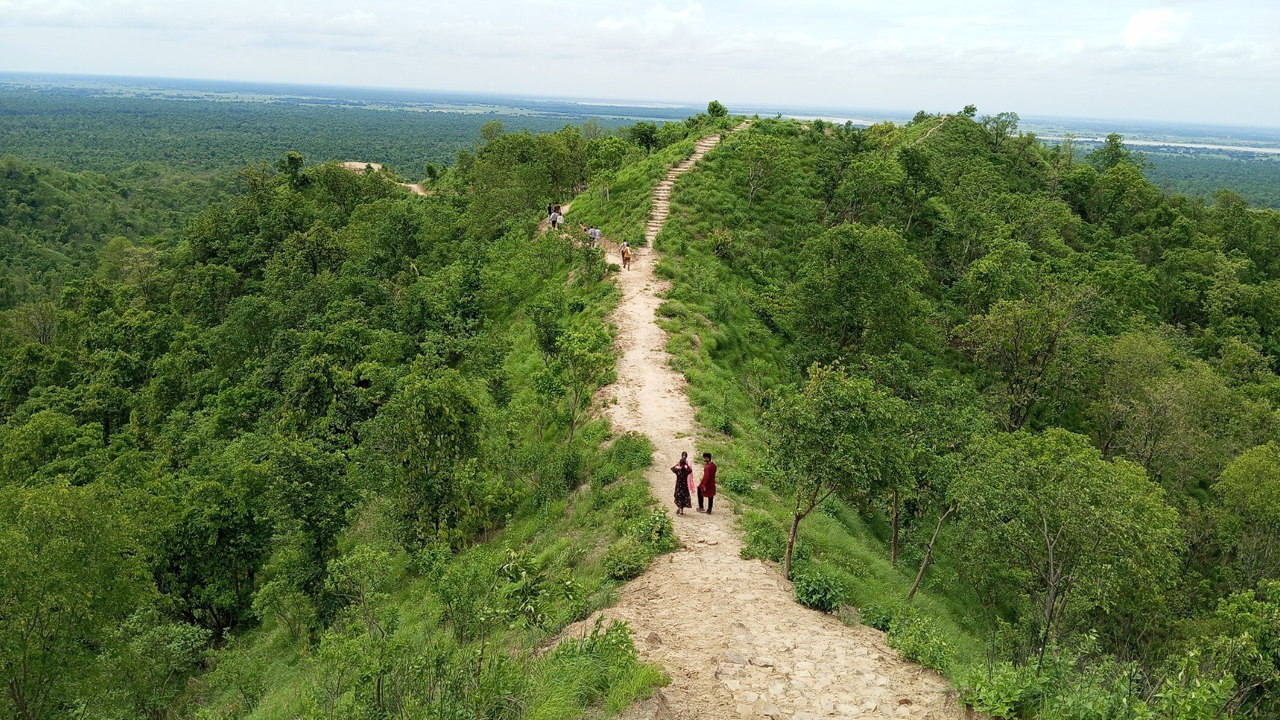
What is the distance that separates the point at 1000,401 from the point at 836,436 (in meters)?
17.2

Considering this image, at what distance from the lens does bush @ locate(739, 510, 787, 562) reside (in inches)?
472

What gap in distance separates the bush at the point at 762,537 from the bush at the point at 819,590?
0.74m

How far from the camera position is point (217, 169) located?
431ft

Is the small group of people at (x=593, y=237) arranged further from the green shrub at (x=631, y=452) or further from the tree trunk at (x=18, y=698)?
the tree trunk at (x=18, y=698)

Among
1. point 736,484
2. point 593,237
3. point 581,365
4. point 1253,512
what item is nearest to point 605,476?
point 581,365

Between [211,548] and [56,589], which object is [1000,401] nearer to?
[211,548]

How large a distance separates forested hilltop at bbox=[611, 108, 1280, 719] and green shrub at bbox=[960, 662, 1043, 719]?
3 centimetres

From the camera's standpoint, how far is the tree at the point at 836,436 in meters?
10.3

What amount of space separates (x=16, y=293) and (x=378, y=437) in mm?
68428

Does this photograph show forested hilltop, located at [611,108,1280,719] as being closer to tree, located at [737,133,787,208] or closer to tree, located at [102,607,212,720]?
tree, located at [737,133,787,208]

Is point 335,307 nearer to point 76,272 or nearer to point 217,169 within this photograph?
point 76,272

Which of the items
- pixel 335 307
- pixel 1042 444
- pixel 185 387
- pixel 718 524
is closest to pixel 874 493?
pixel 718 524

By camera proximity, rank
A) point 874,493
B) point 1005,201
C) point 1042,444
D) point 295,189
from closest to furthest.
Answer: point 874,493, point 1042,444, point 1005,201, point 295,189

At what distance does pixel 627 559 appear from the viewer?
11.4m
